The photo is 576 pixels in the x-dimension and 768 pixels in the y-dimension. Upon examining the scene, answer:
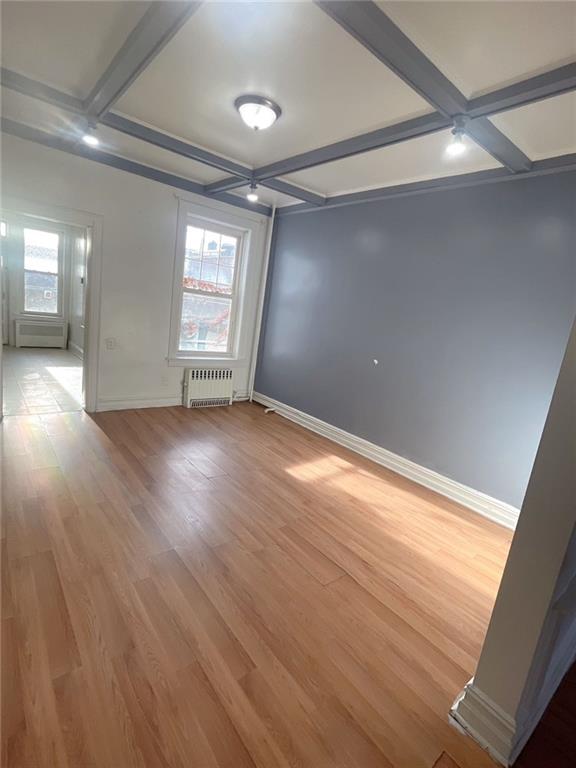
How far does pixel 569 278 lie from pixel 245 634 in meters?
2.97

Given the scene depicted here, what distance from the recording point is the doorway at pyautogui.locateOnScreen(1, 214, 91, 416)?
6375 mm

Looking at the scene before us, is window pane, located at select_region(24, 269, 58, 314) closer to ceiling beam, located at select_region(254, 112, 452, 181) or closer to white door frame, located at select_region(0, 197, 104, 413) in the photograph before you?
white door frame, located at select_region(0, 197, 104, 413)

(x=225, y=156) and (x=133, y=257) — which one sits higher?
(x=225, y=156)

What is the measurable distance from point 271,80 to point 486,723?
10.5ft

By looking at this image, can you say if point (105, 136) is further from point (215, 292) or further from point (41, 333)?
point (41, 333)

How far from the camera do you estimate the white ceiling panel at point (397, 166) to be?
2.71m

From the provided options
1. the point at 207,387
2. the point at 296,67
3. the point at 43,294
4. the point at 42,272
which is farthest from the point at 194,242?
the point at 43,294

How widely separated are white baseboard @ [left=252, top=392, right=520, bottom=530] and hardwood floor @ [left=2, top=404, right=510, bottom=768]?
5.4 inches

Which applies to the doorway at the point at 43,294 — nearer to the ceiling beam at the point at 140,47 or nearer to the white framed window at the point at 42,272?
the white framed window at the point at 42,272

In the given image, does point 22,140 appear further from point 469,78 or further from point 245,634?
point 245,634

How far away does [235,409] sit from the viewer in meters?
4.97

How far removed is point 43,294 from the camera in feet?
23.4

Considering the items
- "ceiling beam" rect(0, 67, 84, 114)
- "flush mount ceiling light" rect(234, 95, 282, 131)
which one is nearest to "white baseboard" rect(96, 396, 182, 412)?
"ceiling beam" rect(0, 67, 84, 114)

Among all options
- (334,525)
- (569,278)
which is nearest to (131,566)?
(334,525)
